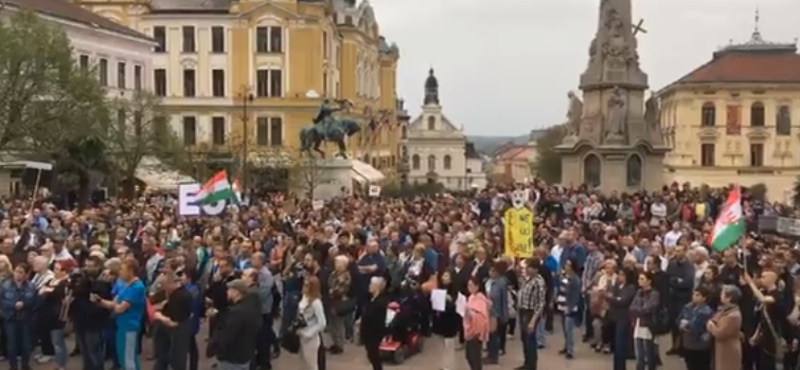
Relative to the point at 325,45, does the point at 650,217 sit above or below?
below

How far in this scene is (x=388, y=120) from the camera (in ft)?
329

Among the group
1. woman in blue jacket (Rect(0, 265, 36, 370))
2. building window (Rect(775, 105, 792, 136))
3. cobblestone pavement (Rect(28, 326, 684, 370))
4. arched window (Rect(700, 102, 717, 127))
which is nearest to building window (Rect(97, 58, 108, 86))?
cobblestone pavement (Rect(28, 326, 684, 370))

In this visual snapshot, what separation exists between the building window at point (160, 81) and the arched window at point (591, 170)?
38.6m

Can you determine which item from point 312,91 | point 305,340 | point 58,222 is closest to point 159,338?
point 305,340

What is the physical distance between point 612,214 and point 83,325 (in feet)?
64.5

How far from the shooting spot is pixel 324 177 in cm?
5422

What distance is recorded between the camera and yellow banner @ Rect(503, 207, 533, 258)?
60.8 ft

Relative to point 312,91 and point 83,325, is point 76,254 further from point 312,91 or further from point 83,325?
point 312,91

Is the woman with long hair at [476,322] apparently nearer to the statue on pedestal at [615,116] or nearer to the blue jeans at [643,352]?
the blue jeans at [643,352]

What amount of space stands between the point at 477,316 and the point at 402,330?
81.6 inches

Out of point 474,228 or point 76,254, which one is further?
point 474,228

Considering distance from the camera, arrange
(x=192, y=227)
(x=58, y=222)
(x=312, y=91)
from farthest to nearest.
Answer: (x=312, y=91), (x=192, y=227), (x=58, y=222)

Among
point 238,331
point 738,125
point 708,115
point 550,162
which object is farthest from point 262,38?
point 238,331

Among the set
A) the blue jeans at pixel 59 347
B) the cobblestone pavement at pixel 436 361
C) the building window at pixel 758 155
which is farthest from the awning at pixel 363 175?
the blue jeans at pixel 59 347
